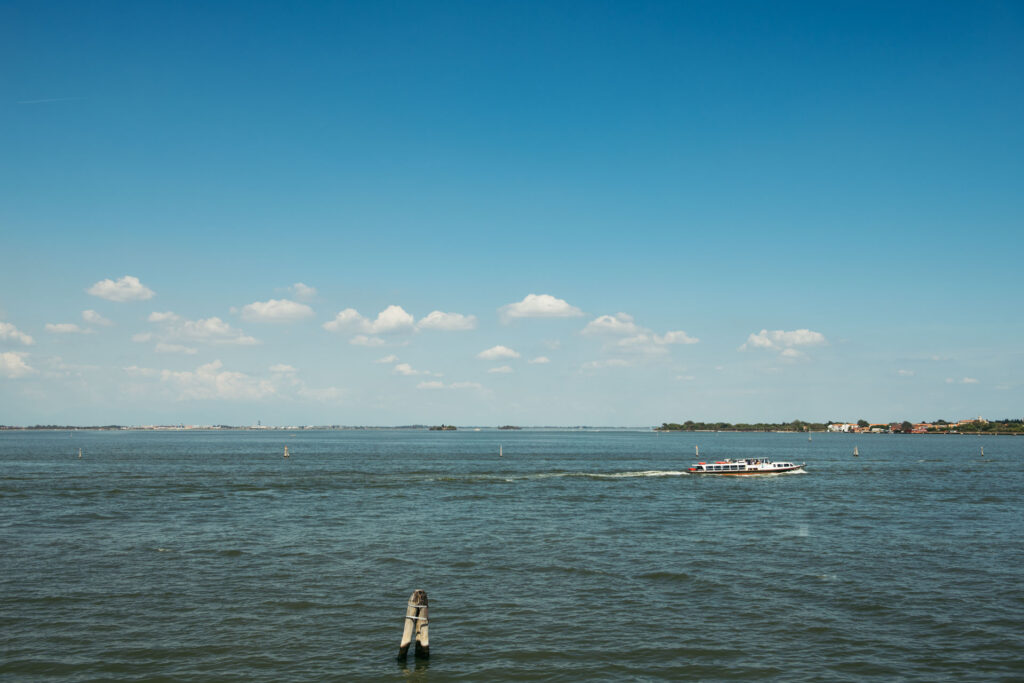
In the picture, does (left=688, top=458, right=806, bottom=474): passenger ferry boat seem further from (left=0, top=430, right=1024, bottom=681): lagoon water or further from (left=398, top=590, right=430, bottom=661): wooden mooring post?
(left=398, top=590, right=430, bottom=661): wooden mooring post

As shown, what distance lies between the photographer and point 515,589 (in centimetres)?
3109

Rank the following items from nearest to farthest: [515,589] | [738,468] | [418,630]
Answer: [418,630]
[515,589]
[738,468]

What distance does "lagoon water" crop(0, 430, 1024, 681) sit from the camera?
73.5ft

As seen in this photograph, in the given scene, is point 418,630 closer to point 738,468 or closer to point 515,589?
point 515,589

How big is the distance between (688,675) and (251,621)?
1657cm

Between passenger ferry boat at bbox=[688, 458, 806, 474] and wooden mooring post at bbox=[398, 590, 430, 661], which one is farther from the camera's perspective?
passenger ferry boat at bbox=[688, 458, 806, 474]

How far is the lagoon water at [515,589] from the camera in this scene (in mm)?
22391

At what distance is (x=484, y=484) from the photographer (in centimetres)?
8325

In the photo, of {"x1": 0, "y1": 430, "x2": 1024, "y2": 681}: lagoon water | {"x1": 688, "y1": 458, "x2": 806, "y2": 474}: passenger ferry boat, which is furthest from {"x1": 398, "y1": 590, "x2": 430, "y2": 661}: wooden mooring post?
{"x1": 688, "y1": 458, "x2": 806, "y2": 474}: passenger ferry boat

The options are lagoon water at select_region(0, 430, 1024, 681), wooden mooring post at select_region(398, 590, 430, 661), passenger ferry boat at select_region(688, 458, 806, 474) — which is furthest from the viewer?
passenger ferry boat at select_region(688, 458, 806, 474)

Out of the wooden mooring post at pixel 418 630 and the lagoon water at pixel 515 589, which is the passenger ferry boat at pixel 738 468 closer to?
the lagoon water at pixel 515 589

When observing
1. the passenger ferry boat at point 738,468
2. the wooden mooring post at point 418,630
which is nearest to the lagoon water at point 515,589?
the wooden mooring post at point 418,630

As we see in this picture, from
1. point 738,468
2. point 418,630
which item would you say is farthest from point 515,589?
point 738,468

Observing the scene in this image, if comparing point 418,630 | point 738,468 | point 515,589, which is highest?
point 418,630
